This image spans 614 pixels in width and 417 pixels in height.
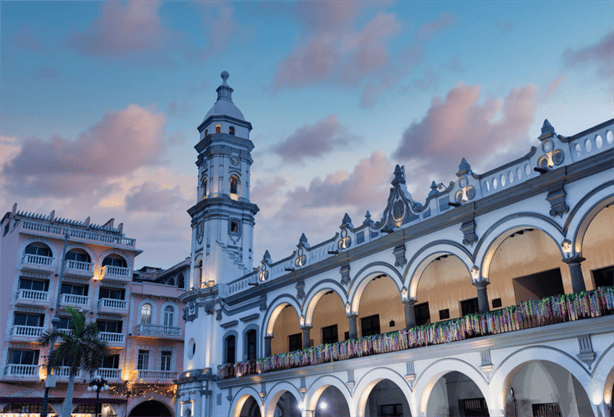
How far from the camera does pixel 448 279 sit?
23891 mm

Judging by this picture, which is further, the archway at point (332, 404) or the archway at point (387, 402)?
the archway at point (332, 404)

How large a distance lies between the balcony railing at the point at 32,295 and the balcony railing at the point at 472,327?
18094 millimetres

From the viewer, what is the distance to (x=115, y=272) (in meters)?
40.2

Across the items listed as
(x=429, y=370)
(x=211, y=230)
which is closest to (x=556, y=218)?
(x=429, y=370)

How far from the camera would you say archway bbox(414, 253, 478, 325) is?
2314 cm

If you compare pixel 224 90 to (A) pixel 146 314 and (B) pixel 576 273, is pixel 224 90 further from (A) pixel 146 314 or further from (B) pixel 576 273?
(B) pixel 576 273

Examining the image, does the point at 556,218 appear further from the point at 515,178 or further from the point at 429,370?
the point at 429,370

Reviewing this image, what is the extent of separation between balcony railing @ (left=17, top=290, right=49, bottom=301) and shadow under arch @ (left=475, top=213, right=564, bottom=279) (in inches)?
1143

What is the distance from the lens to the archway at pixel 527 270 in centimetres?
2031

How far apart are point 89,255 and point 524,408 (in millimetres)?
30655

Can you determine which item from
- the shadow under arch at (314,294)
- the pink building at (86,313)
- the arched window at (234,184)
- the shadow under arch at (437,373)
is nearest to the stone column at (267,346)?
the shadow under arch at (314,294)

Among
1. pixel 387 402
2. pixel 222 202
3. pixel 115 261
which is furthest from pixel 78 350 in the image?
pixel 387 402

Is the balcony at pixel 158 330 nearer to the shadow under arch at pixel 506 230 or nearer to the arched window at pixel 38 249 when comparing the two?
the arched window at pixel 38 249

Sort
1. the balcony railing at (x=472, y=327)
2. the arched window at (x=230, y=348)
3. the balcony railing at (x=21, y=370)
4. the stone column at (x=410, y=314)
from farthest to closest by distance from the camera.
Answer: the balcony railing at (x=21, y=370) → the arched window at (x=230, y=348) → the stone column at (x=410, y=314) → the balcony railing at (x=472, y=327)
